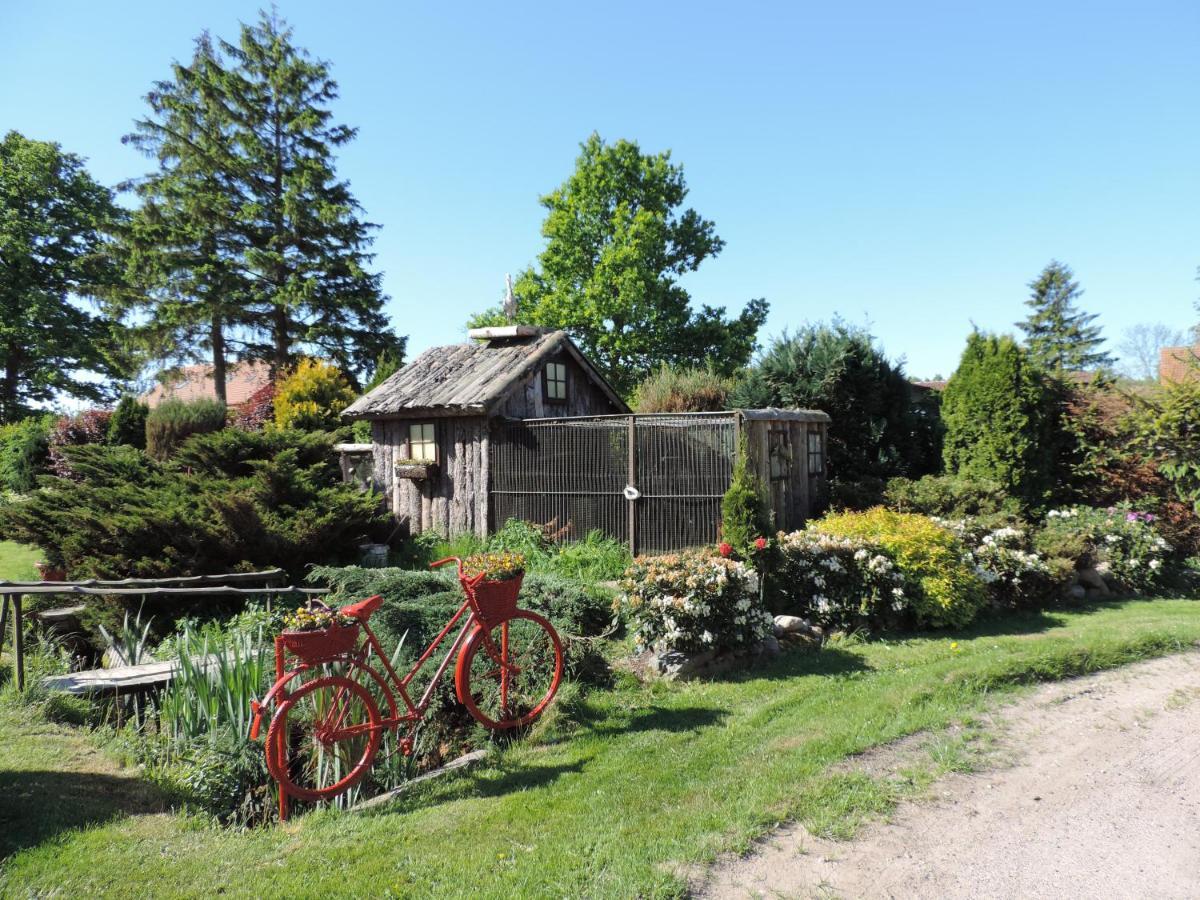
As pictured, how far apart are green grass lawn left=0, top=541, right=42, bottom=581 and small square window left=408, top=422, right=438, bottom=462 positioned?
5678 mm

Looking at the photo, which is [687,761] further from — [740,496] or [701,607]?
[740,496]

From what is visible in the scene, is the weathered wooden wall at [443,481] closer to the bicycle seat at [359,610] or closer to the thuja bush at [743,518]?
the thuja bush at [743,518]

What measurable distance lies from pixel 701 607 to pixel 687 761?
1724 millimetres

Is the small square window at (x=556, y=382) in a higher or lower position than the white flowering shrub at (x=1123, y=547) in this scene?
higher

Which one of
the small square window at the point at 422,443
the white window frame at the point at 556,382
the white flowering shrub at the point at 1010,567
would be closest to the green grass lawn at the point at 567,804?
the white flowering shrub at the point at 1010,567

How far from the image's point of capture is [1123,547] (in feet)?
31.2

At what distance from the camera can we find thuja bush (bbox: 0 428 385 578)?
344 inches

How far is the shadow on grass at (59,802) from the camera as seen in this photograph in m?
3.75

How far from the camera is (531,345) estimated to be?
533 inches

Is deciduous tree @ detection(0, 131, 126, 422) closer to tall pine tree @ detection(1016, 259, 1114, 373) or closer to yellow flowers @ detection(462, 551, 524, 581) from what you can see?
yellow flowers @ detection(462, 551, 524, 581)

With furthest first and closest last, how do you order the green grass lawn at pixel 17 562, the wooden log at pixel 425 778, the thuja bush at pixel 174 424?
1. the thuja bush at pixel 174 424
2. the green grass lawn at pixel 17 562
3. the wooden log at pixel 425 778

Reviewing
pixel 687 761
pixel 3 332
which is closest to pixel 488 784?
pixel 687 761

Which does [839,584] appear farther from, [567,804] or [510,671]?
[567,804]

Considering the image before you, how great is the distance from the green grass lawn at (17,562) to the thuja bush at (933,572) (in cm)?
1173
